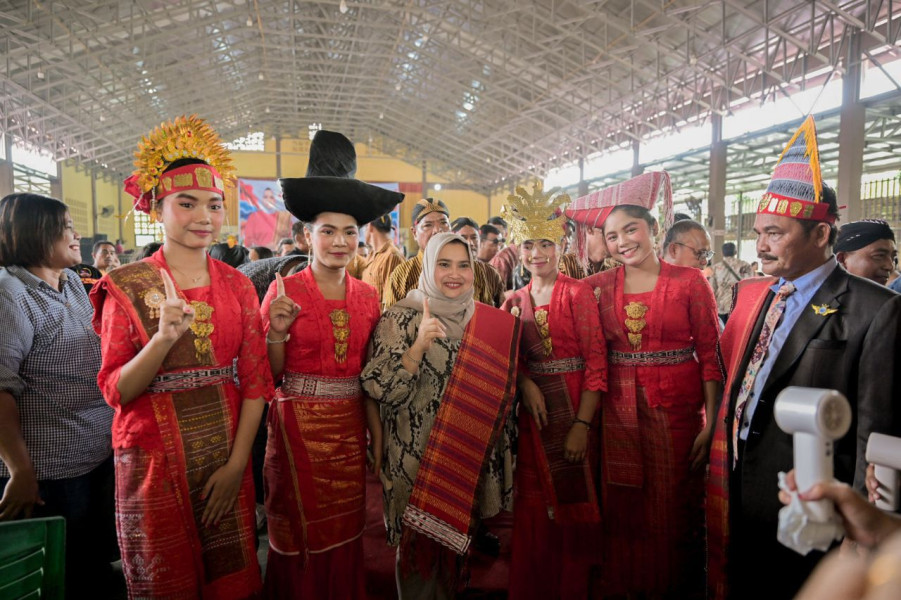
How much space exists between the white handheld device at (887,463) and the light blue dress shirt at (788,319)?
53 cm

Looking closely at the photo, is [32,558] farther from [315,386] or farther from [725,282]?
[725,282]

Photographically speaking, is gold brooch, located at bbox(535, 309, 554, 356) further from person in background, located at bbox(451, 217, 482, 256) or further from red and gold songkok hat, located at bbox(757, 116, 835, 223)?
person in background, located at bbox(451, 217, 482, 256)

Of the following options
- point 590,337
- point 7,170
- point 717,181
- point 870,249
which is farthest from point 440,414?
point 7,170

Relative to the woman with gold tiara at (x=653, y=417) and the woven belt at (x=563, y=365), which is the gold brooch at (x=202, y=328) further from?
the woman with gold tiara at (x=653, y=417)

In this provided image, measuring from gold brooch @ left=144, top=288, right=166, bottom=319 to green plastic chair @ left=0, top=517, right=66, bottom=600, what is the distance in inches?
25.0

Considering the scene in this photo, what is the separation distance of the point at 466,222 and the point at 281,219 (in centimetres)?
1254

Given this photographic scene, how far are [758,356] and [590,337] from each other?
65cm

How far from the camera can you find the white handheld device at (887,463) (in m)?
1.17

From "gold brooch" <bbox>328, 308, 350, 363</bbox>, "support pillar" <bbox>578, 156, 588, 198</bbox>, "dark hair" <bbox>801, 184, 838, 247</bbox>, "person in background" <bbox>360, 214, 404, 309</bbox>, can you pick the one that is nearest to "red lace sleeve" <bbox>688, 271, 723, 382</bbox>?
"dark hair" <bbox>801, 184, 838, 247</bbox>

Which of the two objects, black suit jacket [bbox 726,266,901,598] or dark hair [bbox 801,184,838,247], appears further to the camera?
dark hair [bbox 801,184,838,247]

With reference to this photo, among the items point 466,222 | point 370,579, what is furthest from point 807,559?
point 466,222

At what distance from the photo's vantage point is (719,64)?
35.5 feet

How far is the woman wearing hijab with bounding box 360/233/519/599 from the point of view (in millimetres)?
2072

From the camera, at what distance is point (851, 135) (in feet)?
27.7
